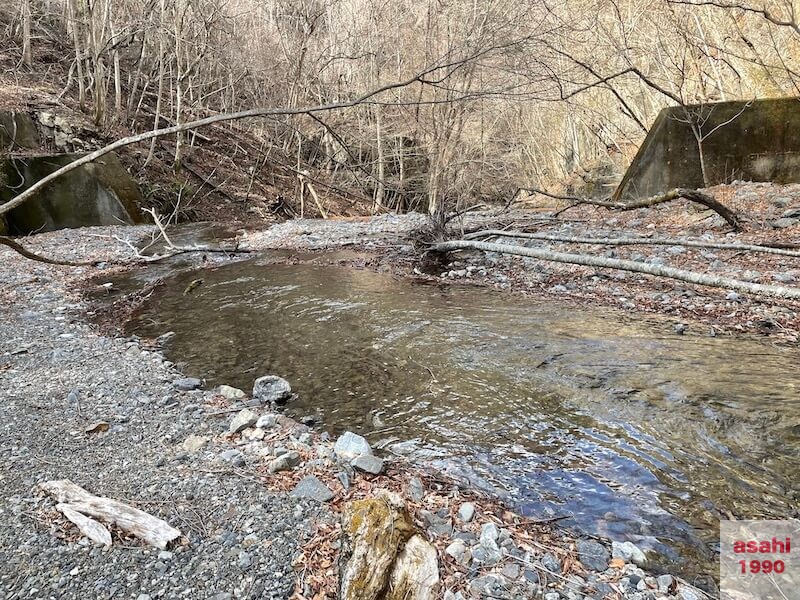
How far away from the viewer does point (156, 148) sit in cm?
1969

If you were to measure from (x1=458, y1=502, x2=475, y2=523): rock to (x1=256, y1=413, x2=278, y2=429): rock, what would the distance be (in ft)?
5.10

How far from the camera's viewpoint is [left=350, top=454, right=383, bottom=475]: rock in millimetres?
3115

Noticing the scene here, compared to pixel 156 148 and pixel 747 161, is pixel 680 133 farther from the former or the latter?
pixel 156 148

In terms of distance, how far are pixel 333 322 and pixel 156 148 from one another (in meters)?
16.9

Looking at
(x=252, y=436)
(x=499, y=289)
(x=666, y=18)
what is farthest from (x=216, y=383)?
(x=666, y=18)

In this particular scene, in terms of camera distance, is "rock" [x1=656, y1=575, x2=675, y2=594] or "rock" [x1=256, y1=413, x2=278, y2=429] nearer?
"rock" [x1=656, y1=575, x2=675, y2=594]

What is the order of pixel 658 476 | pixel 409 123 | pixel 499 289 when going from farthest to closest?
1. pixel 409 123
2. pixel 499 289
3. pixel 658 476

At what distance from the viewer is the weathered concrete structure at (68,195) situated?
13.1m

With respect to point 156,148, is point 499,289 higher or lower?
lower

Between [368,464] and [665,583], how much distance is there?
1.63m

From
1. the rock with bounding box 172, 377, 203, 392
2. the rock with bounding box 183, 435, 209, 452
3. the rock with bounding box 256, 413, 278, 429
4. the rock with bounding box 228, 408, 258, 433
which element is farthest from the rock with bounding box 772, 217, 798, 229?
the rock with bounding box 183, 435, 209, 452

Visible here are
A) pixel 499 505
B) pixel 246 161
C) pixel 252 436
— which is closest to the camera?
pixel 499 505

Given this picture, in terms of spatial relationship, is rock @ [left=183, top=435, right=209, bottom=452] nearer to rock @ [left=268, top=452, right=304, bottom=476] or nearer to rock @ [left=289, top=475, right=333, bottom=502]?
rock @ [left=268, top=452, right=304, bottom=476]

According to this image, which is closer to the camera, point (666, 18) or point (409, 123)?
point (666, 18)
